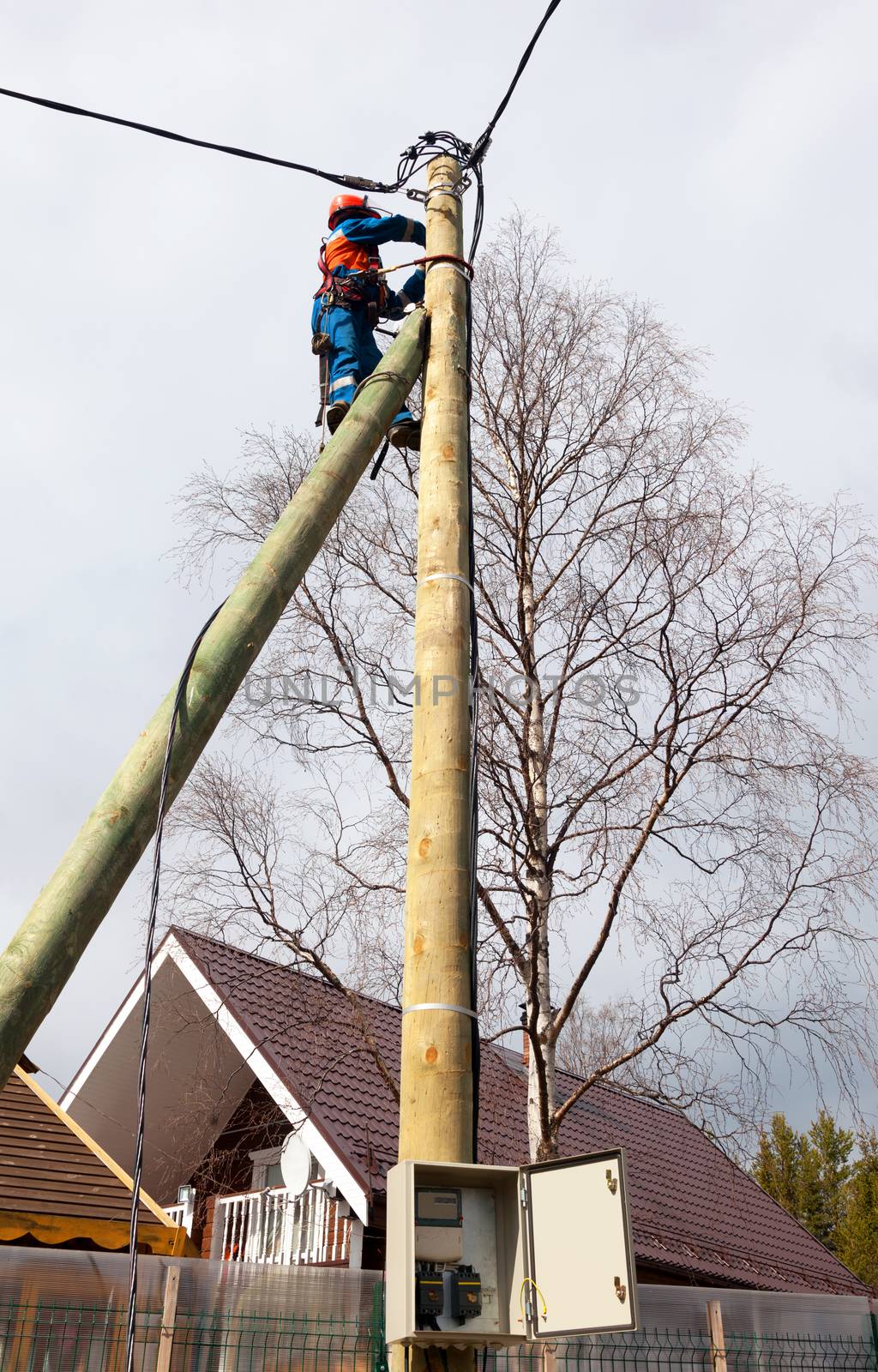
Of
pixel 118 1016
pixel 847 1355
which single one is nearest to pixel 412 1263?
pixel 847 1355

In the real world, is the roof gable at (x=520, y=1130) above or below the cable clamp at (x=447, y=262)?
below

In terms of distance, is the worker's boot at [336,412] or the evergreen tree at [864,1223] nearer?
the worker's boot at [336,412]

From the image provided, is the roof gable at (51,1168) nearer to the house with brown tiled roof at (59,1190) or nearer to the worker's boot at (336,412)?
the house with brown tiled roof at (59,1190)

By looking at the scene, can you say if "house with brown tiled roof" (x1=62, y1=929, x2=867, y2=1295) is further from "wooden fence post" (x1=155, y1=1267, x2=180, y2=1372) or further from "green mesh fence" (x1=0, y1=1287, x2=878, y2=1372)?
"wooden fence post" (x1=155, y1=1267, x2=180, y2=1372)

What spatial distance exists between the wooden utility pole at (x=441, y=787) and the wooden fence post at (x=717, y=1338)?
590cm

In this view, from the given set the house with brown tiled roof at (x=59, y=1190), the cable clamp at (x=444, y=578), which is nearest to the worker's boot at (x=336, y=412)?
the cable clamp at (x=444, y=578)

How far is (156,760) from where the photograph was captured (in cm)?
309

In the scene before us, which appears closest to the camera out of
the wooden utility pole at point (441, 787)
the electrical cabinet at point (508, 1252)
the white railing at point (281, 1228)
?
the electrical cabinet at point (508, 1252)

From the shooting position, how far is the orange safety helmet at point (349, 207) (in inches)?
247

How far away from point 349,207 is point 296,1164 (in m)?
8.37

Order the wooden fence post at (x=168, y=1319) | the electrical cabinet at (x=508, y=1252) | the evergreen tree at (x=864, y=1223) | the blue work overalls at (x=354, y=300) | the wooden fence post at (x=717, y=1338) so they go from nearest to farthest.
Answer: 1. the electrical cabinet at (x=508, y=1252)
2. the blue work overalls at (x=354, y=300)
3. the wooden fence post at (x=168, y=1319)
4. the wooden fence post at (x=717, y=1338)
5. the evergreen tree at (x=864, y=1223)

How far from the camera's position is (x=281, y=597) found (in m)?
3.60

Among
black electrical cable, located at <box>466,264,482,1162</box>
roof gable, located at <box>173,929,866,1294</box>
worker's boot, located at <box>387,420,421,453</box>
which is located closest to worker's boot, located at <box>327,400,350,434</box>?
worker's boot, located at <box>387,420,421,453</box>

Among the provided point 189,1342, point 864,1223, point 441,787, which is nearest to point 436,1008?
point 441,787
